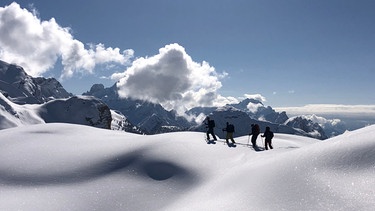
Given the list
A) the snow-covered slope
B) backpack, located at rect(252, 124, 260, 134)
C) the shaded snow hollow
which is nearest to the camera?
the shaded snow hollow

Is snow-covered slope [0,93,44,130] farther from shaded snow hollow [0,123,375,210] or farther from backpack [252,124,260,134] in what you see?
backpack [252,124,260,134]

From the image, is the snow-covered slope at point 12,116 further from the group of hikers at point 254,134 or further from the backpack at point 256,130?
the backpack at point 256,130

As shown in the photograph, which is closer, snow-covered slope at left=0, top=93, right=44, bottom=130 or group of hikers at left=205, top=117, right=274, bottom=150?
group of hikers at left=205, top=117, right=274, bottom=150

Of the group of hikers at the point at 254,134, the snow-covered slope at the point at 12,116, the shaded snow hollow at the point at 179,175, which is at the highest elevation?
the snow-covered slope at the point at 12,116

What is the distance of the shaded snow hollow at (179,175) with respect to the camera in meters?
9.48

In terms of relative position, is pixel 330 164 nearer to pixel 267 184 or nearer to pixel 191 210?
pixel 267 184

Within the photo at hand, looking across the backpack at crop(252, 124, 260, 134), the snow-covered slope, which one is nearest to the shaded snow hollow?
the backpack at crop(252, 124, 260, 134)

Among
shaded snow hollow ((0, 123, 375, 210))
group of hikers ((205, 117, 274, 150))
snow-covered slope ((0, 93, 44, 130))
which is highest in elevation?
→ snow-covered slope ((0, 93, 44, 130))

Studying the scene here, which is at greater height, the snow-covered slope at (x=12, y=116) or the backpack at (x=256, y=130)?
the snow-covered slope at (x=12, y=116)

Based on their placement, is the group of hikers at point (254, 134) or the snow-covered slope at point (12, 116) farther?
the snow-covered slope at point (12, 116)

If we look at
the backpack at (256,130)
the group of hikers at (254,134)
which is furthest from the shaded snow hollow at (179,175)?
the backpack at (256,130)

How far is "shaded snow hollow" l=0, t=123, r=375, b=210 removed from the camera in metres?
9.48

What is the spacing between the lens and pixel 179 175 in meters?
14.6

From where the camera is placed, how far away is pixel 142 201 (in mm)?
12523
